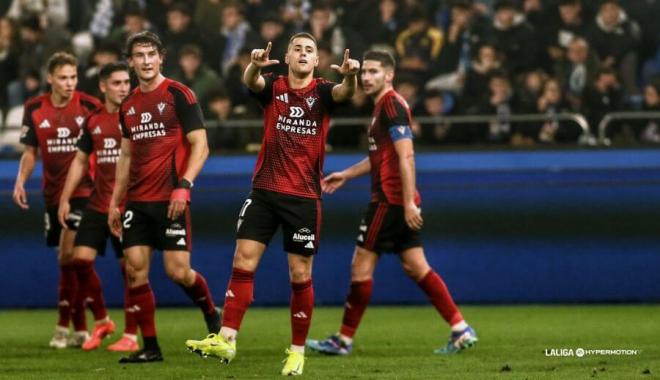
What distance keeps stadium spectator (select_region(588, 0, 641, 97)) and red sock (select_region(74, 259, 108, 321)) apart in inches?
A: 261

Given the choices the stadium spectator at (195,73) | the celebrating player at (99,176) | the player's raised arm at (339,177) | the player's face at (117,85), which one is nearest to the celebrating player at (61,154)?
the celebrating player at (99,176)

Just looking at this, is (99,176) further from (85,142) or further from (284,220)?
(284,220)

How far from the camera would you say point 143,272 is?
9141 mm

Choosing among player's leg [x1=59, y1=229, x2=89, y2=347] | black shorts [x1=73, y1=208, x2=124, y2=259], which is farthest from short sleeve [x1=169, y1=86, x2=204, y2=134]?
player's leg [x1=59, y1=229, x2=89, y2=347]

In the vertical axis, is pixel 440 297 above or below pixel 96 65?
below

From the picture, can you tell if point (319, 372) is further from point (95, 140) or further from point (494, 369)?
point (95, 140)

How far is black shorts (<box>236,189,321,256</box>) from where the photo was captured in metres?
8.52

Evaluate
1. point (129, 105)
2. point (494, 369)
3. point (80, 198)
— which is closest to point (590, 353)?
point (494, 369)

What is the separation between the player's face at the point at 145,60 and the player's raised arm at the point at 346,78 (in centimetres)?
138

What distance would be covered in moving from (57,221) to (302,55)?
373 centimetres

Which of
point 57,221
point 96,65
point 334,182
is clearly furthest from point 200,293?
point 96,65

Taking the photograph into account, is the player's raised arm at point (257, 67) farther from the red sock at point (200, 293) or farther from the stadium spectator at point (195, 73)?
the stadium spectator at point (195, 73)

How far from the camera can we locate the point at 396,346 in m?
10.4

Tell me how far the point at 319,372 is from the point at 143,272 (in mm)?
1430
